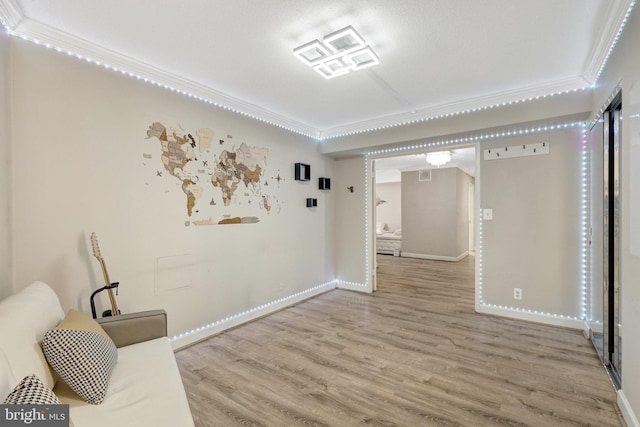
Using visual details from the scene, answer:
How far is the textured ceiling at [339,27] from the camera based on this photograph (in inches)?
77.1

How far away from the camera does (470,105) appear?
11.6ft

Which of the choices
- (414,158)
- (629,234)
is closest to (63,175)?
(629,234)

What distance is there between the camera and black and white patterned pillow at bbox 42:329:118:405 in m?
1.40

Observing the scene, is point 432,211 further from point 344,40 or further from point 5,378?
point 5,378

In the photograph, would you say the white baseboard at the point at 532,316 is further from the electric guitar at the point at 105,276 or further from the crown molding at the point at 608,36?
the electric guitar at the point at 105,276

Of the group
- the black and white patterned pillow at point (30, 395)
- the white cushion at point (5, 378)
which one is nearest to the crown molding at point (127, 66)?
the white cushion at point (5, 378)

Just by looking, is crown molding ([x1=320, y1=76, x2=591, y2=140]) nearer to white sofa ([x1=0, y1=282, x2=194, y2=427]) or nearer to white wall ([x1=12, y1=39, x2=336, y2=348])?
white wall ([x1=12, y1=39, x2=336, y2=348])

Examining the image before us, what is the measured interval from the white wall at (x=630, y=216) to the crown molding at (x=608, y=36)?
0.06 meters

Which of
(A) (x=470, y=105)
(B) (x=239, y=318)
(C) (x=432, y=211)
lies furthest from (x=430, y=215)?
(B) (x=239, y=318)

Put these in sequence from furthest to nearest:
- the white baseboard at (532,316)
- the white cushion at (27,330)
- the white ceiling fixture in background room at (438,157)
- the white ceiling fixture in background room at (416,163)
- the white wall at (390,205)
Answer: the white wall at (390,205) → the white ceiling fixture in background room at (416,163) → the white ceiling fixture in background room at (438,157) → the white baseboard at (532,316) → the white cushion at (27,330)

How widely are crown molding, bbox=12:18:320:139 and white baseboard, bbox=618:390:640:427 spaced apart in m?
4.00

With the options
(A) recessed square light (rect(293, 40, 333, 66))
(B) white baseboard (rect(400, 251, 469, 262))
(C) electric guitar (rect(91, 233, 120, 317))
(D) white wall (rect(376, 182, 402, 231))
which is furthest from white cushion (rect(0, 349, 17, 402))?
(D) white wall (rect(376, 182, 402, 231))

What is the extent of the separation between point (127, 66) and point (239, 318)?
8.90 ft

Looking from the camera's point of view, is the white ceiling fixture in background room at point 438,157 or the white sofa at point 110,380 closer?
the white sofa at point 110,380
